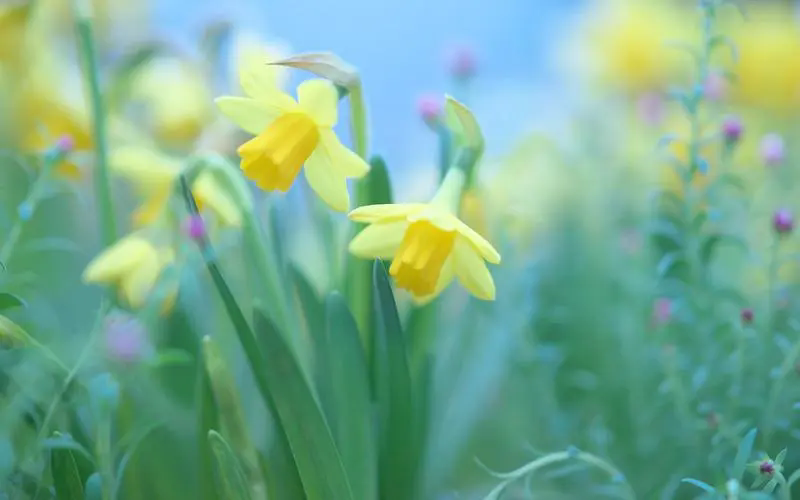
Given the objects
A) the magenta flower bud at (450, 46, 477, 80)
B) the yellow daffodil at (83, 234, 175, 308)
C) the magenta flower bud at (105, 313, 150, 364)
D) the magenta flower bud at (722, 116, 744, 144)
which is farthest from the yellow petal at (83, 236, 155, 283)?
the magenta flower bud at (722, 116, 744, 144)

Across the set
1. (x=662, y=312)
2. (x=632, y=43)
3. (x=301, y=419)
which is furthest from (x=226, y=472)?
(x=632, y=43)

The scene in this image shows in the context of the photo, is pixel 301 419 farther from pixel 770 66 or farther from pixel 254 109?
pixel 770 66

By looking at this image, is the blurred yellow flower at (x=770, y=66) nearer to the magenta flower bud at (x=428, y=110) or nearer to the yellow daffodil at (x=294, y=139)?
the magenta flower bud at (x=428, y=110)

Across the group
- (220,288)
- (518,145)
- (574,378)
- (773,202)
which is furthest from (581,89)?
(220,288)

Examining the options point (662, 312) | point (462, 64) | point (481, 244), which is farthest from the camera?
point (462, 64)

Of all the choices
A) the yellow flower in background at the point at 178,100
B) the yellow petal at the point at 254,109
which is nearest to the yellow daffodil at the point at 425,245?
the yellow petal at the point at 254,109

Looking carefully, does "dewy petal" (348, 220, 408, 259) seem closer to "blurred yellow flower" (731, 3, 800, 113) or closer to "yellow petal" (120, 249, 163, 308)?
"yellow petal" (120, 249, 163, 308)

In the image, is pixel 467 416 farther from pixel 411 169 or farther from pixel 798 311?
pixel 411 169
